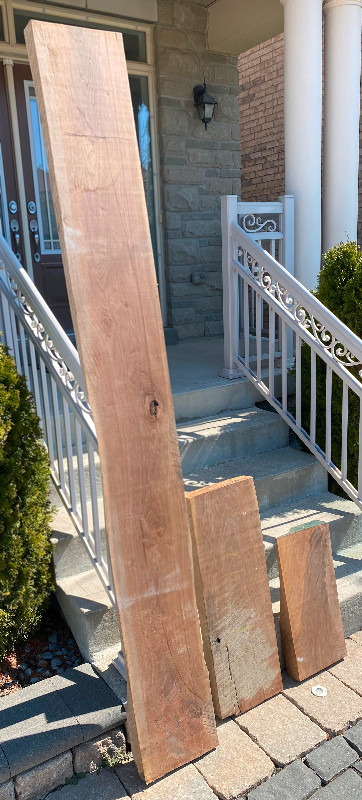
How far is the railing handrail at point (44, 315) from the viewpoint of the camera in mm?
2262

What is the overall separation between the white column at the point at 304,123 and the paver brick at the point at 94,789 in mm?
3125

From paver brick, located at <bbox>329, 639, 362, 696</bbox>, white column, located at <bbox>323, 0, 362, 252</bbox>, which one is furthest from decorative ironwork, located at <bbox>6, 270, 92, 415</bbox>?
white column, located at <bbox>323, 0, 362, 252</bbox>

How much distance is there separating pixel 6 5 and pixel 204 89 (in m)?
1.63

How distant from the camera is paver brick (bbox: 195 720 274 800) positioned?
185cm

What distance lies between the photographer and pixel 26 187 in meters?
4.61

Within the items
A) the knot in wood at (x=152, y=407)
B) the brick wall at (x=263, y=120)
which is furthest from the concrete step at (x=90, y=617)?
the brick wall at (x=263, y=120)

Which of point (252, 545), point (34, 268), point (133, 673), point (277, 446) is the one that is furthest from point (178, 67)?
point (133, 673)

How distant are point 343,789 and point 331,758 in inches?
4.2

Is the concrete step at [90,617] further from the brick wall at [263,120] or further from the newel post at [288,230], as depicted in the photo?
the brick wall at [263,120]

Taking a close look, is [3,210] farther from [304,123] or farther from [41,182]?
[304,123]

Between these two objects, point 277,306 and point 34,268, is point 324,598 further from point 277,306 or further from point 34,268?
point 34,268

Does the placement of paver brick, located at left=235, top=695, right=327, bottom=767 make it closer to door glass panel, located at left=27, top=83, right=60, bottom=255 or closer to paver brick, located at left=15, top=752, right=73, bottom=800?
paver brick, located at left=15, top=752, right=73, bottom=800

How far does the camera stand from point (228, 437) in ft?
11.2

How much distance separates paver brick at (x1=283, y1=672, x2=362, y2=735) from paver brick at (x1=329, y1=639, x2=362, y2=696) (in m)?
0.03
